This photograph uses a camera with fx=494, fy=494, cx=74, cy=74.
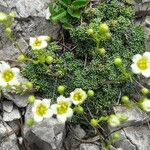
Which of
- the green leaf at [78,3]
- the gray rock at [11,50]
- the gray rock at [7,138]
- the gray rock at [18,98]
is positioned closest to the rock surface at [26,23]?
the gray rock at [11,50]

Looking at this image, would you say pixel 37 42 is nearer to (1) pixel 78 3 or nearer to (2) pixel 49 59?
(2) pixel 49 59

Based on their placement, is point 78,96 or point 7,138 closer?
point 78,96

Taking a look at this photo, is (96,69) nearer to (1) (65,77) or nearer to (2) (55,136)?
(1) (65,77)

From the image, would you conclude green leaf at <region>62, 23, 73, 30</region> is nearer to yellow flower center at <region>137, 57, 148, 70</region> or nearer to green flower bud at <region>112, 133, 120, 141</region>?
yellow flower center at <region>137, 57, 148, 70</region>

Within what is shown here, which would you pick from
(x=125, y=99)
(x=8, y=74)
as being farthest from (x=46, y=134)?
(x=125, y=99)

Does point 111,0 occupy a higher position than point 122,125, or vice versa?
point 111,0

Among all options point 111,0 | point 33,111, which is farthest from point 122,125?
point 111,0

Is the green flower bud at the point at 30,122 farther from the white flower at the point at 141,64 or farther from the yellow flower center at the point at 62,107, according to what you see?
the white flower at the point at 141,64
